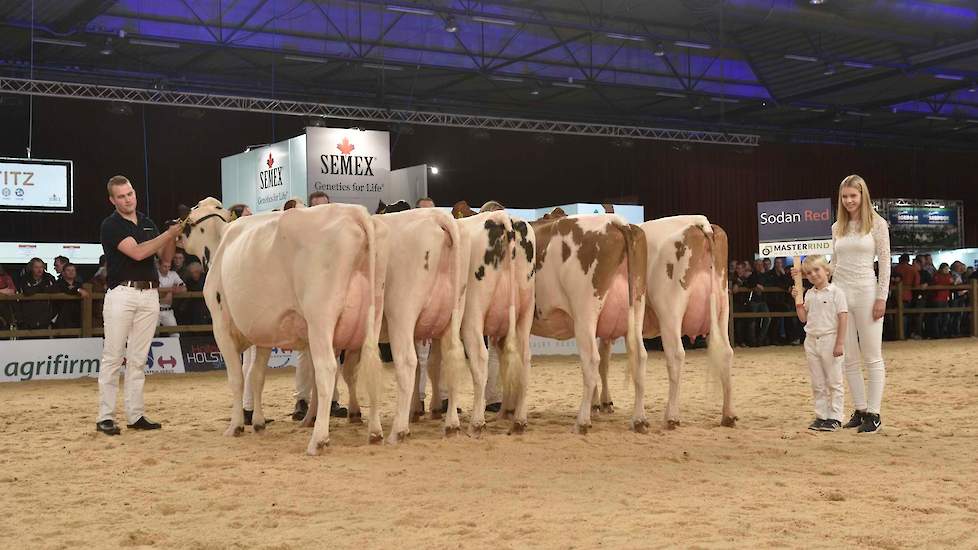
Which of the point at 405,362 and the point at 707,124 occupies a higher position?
the point at 707,124

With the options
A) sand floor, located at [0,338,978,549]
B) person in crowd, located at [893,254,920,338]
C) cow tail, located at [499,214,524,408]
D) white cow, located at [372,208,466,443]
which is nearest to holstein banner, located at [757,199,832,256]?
person in crowd, located at [893,254,920,338]

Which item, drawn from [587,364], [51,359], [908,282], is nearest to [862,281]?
[587,364]

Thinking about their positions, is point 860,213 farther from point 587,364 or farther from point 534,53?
point 534,53

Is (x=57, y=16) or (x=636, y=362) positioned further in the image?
(x=57, y=16)

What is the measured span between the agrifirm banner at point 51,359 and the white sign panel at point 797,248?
8.96 m

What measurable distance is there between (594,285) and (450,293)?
1.14 m

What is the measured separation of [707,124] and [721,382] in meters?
18.8

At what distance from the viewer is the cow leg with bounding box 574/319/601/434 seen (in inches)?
293

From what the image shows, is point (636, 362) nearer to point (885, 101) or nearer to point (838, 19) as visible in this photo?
point (838, 19)

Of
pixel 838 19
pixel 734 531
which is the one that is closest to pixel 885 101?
pixel 838 19

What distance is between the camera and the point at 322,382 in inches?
261

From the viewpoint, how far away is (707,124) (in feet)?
84.1

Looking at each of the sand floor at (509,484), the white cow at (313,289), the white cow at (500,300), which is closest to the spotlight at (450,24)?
the sand floor at (509,484)

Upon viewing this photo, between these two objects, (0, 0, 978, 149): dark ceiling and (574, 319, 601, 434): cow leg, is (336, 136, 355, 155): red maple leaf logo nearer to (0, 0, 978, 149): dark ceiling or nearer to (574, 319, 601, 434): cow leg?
(0, 0, 978, 149): dark ceiling
